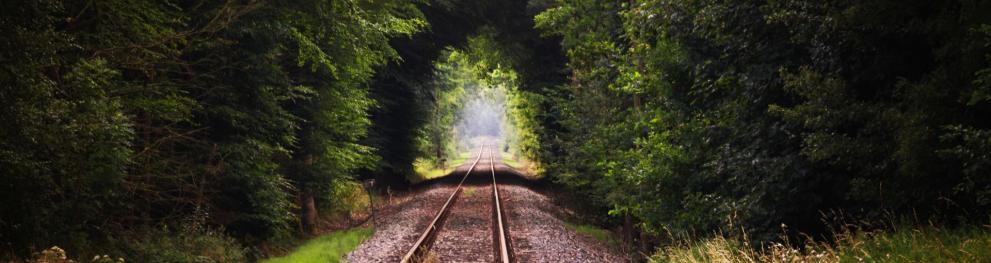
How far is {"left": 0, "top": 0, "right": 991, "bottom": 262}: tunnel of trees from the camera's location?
5570mm

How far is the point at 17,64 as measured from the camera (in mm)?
5828

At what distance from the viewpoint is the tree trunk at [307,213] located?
15570 mm

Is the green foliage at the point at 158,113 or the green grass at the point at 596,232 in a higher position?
the green foliage at the point at 158,113

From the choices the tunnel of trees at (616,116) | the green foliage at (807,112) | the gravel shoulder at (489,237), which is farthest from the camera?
the gravel shoulder at (489,237)

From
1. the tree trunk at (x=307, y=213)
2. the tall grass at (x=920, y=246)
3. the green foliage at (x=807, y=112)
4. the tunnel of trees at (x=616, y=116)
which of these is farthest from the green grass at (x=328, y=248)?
the tall grass at (x=920, y=246)

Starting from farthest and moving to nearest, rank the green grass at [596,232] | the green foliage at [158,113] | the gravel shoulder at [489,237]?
the green grass at [596,232], the gravel shoulder at [489,237], the green foliage at [158,113]

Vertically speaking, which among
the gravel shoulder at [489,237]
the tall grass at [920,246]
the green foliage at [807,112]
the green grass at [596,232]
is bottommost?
the green grass at [596,232]

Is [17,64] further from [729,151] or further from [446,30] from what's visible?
[446,30]

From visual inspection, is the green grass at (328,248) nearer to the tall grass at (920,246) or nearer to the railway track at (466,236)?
the railway track at (466,236)

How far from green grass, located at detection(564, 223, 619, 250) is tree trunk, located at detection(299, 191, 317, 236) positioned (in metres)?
6.70

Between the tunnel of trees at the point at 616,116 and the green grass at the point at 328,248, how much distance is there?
26.6 inches

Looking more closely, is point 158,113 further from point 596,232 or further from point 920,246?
point 596,232

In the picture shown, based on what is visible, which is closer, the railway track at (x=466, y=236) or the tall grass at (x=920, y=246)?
the tall grass at (x=920, y=246)

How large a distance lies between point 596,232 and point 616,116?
3.63 meters
